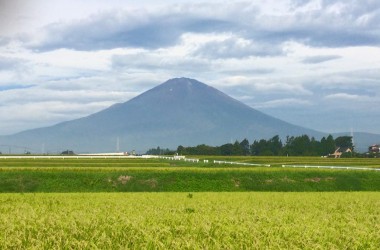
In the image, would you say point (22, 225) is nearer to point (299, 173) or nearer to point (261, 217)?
point (261, 217)

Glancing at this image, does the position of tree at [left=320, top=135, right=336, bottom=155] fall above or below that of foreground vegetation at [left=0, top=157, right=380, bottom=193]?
above

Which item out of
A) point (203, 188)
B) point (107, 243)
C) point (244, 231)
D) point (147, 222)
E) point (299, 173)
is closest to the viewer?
point (107, 243)

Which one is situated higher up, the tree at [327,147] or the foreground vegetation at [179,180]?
the tree at [327,147]

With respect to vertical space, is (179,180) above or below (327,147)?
below

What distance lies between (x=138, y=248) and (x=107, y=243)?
0.83 m

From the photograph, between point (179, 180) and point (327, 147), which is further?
point (327, 147)

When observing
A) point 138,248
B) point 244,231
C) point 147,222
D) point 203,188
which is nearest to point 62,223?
point 147,222

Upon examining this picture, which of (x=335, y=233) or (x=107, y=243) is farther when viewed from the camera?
(x=335, y=233)

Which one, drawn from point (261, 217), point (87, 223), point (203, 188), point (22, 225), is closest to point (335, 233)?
point (261, 217)

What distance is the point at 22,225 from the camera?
14172mm

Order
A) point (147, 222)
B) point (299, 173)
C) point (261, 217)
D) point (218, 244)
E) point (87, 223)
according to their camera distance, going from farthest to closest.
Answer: point (299, 173) → point (261, 217) → point (147, 222) → point (87, 223) → point (218, 244)

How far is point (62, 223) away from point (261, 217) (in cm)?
593

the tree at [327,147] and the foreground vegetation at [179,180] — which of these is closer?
the foreground vegetation at [179,180]

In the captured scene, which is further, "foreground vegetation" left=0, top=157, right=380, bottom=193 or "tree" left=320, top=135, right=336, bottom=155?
"tree" left=320, top=135, right=336, bottom=155
